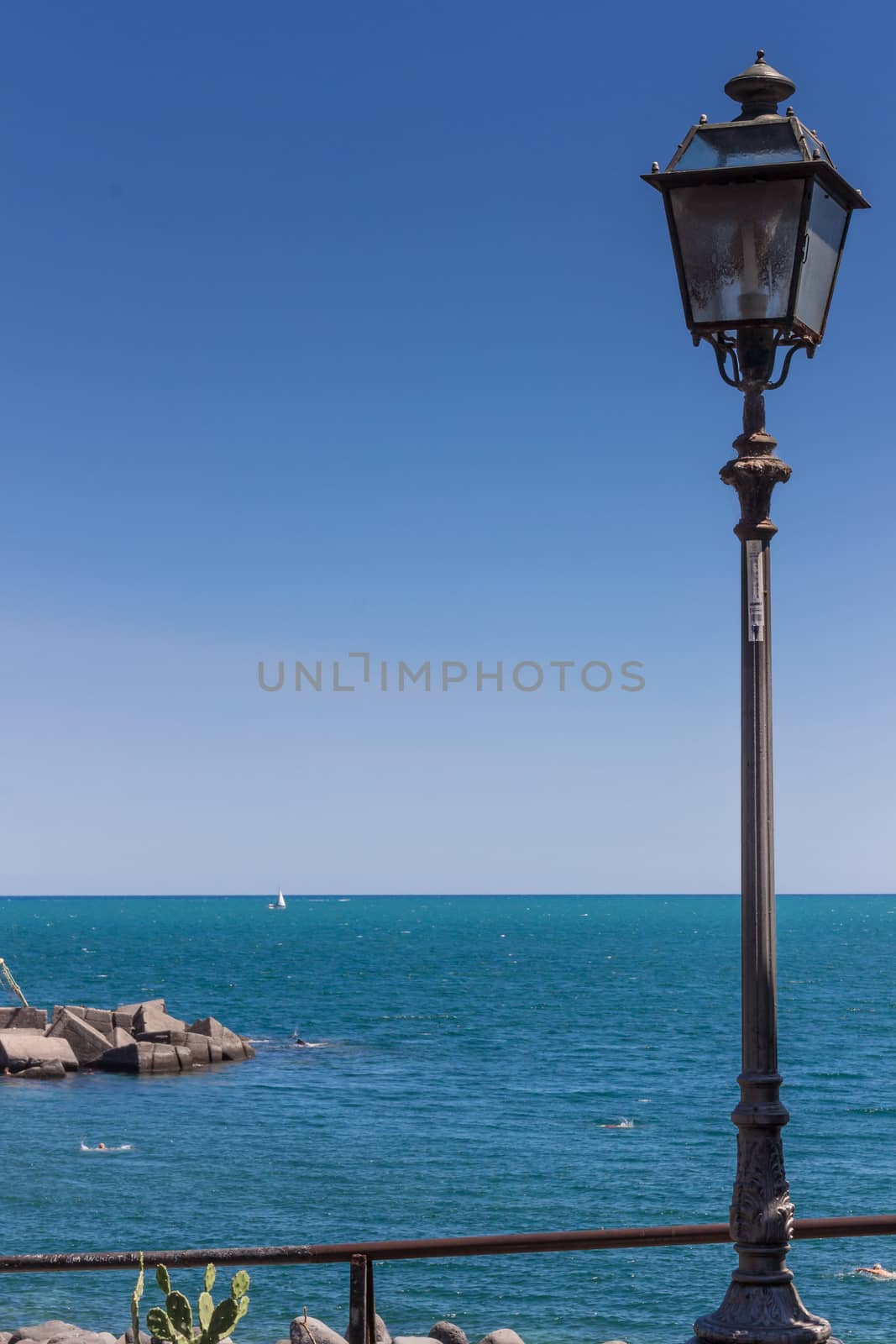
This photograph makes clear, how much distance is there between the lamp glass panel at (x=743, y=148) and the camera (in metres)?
5.15

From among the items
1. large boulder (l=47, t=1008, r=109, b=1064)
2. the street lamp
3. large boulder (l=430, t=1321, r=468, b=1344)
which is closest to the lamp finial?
the street lamp

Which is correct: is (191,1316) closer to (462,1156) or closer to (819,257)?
(819,257)

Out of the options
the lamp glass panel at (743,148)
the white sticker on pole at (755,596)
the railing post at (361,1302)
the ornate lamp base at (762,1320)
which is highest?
the lamp glass panel at (743,148)

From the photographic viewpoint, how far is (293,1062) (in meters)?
67.9

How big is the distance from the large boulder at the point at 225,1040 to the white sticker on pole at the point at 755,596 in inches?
2611

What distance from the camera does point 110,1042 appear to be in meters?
64.3

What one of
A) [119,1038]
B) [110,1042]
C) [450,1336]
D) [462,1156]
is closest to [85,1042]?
[110,1042]

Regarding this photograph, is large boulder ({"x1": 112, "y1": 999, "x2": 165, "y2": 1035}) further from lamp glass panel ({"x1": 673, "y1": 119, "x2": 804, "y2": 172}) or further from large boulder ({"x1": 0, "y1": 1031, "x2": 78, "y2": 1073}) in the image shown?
lamp glass panel ({"x1": 673, "y1": 119, "x2": 804, "y2": 172})

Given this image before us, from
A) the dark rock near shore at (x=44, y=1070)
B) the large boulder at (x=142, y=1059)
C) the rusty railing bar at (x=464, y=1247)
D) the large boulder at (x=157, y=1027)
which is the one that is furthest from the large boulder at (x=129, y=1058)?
the rusty railing bar at (x=464, y=1247)

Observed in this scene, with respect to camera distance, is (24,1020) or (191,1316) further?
(24,1020)

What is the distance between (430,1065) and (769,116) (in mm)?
66806

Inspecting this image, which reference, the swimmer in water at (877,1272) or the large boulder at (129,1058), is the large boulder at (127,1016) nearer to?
the large boulder at (129,1058)

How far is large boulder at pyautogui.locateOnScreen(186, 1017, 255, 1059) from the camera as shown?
68188 mm

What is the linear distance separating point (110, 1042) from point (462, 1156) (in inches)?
967
